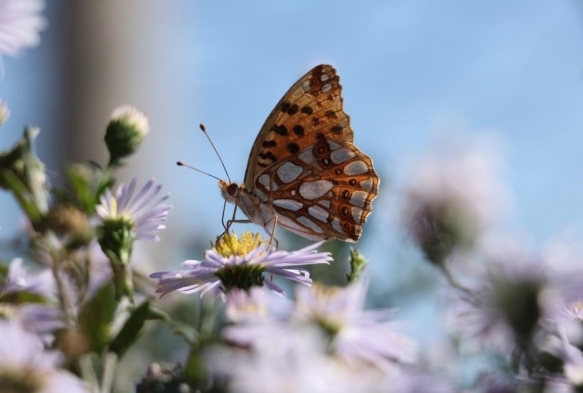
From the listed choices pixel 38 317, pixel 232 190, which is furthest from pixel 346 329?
pixel 232 190

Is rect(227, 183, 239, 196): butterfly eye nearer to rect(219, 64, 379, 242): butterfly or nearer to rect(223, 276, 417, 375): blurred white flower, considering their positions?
rect(219, 64, 379, 242): butterfly

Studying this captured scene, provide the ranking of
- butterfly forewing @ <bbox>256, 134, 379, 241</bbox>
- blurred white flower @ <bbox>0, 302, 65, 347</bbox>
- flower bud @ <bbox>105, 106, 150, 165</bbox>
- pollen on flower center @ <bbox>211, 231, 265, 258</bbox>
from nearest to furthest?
blurred white flower @ <bbox>0, 302, 65, 347</bbox> < pollen on flower center @ <bbox>211, 231, 265, 258</bbox> < flower bud @ <bbox>105, 106, 150, 165</bbox> < butterfly forewing @ <bbox>256, 134, 379, 241</bbox>

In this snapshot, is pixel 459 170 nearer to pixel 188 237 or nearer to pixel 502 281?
pixel 502 281

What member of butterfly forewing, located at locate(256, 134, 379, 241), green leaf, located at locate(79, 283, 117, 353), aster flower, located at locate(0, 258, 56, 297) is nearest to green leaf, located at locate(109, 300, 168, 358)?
green leaf, located at locate(79, 283, 117, 353)

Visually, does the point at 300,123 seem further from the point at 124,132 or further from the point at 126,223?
the point at 126,223

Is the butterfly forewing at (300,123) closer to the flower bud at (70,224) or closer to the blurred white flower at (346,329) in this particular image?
the flower bud at (70,224)

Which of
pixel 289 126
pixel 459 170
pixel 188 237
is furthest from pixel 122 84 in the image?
pixel 459 170

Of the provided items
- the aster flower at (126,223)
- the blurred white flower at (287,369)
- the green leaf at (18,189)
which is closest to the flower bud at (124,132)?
the aster flower at (126,223)
